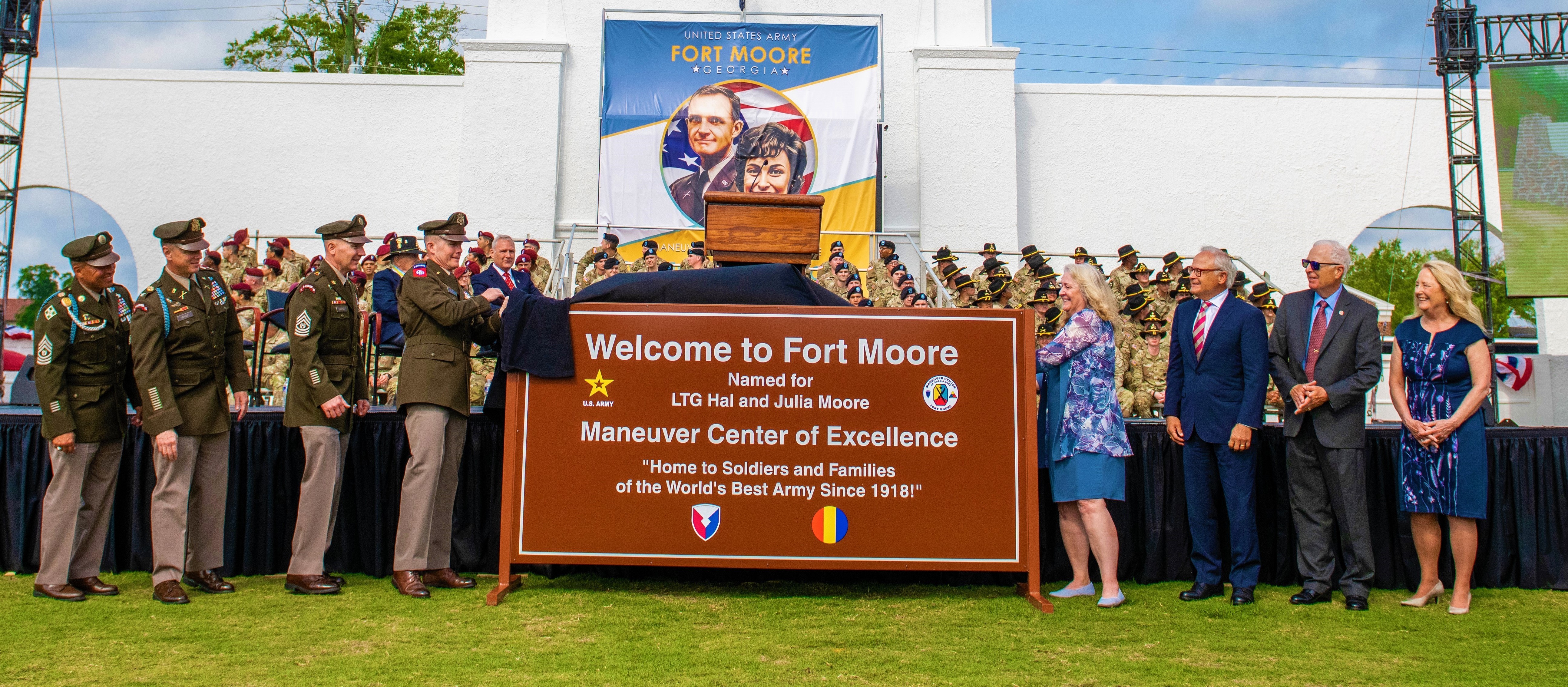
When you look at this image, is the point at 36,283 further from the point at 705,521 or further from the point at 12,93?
the point at 705,521

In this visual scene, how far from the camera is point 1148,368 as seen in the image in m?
9.64

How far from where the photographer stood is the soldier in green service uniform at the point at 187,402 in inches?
166

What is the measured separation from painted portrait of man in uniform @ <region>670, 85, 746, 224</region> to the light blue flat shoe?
8.91m

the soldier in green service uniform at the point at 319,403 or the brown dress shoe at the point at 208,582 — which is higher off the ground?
the soldier in green service uniform at the point at 319,403

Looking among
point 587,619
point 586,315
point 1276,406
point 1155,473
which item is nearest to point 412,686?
point 587,619

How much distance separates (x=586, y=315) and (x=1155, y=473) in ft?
9.27

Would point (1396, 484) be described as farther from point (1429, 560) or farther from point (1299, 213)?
point (1299, 213)

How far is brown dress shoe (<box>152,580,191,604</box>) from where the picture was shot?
4141 millimetres

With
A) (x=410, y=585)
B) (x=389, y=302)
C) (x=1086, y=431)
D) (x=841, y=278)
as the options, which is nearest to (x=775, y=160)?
(x=841, y=278)

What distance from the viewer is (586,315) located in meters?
4.14

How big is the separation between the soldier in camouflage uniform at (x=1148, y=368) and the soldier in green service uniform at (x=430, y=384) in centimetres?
690

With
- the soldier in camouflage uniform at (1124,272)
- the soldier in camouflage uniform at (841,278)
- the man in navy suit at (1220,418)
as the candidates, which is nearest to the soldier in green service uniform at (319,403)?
the man in navy suit at (1220,418)

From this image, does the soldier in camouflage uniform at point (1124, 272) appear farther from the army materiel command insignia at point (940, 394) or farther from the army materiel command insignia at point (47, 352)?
the army materiel command insignia at point (47, 352)

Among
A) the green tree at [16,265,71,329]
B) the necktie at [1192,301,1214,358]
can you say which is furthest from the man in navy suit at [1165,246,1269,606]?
the green tree at [16,265,71,329]
